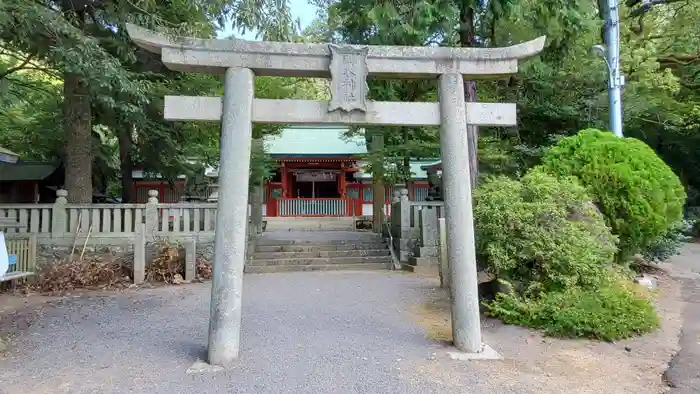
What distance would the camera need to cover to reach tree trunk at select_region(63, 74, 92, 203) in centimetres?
1064

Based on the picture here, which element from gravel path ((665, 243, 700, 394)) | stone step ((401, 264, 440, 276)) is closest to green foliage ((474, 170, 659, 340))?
gravel path ((665, 243, 700, 394))

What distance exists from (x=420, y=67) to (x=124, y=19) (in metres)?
6.21

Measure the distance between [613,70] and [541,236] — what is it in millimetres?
5521

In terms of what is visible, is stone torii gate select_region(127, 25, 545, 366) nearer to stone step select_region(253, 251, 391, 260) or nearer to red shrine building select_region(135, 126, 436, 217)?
stone step select_region(253, 251, 391, 260)

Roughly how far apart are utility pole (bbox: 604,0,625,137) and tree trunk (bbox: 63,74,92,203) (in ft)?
37.2

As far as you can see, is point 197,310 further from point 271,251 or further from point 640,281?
point 640,281

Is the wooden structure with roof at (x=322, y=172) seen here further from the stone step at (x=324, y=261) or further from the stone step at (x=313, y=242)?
the stone step at (x=324, y=261)

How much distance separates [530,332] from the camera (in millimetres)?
5531

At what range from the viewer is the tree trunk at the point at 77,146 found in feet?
34.9

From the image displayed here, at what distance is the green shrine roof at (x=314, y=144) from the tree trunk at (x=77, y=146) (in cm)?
837

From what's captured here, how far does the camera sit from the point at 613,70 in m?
9.49

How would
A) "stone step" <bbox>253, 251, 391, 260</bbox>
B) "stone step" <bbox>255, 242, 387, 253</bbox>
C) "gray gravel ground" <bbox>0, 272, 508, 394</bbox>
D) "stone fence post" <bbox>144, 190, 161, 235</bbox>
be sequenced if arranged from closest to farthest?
"gray gravel ground" <bbox>0, 272, 508, 394</bbox> → "stone fence post" <bbox>144, 190, 161, 235</bbox> → "stone step" <bbox>253, 251, 391, 260</bbox> → "stone step" <bbox>255, 242, 387, 253</bbox>

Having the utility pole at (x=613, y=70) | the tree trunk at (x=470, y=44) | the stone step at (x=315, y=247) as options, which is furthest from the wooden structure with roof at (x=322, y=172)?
the utility pole at (x=613, y=70)

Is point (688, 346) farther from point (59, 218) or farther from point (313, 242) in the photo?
point (59, 218)
